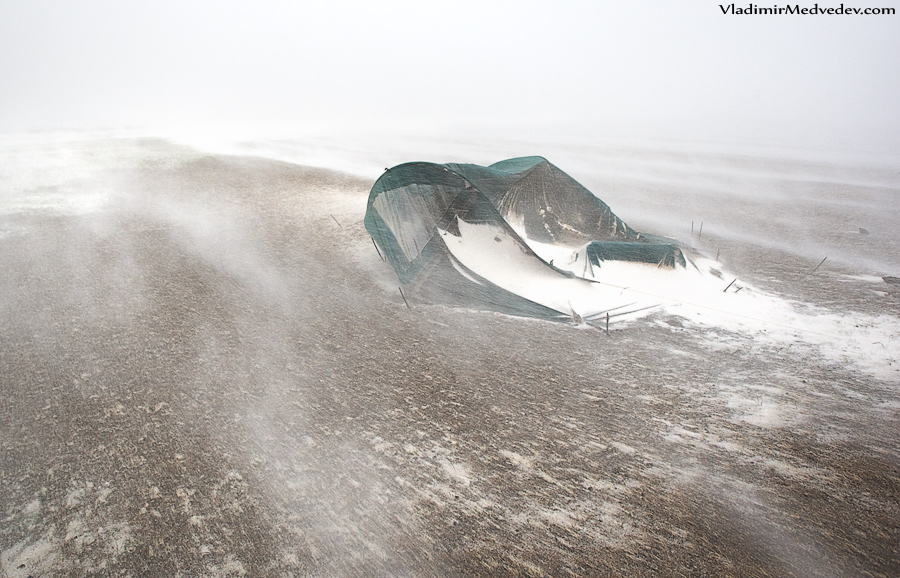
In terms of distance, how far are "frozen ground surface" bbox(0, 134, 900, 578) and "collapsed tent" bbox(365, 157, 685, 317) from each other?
0.35 metres

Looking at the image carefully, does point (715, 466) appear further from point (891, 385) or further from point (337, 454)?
point (337, 454)

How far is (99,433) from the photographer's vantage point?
143 inches

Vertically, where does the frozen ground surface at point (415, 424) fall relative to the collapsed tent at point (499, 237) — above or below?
below

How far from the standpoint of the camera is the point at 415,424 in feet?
12.4

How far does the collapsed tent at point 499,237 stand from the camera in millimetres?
5793

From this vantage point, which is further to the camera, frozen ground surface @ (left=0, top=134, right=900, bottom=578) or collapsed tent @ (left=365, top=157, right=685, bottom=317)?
collapsed tent @ (left=365, top=157, right=685, bottom=317)

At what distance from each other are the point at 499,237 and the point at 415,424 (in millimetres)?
3071

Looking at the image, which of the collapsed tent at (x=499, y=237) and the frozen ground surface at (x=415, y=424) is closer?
the frozen ground surface at (x=415, y=424)

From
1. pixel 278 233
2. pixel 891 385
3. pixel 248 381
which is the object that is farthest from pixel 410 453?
pixel 278 233

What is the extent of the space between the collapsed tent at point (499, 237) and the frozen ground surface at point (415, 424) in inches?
13.8

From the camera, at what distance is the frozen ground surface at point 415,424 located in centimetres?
278

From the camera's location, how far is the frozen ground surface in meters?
2.78

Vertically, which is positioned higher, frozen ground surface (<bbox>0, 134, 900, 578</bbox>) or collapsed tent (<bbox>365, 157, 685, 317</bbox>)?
collapsed tent (<bbox>365, 157, 685, 317</bbox>)

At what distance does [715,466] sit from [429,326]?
2.79 meters
